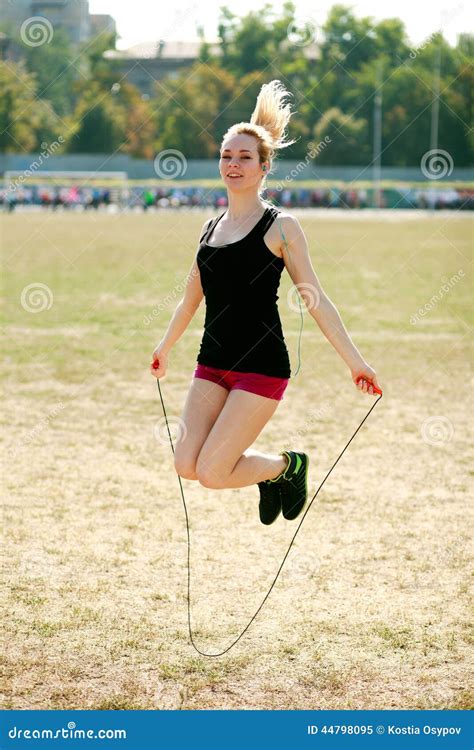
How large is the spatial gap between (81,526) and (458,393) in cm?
591

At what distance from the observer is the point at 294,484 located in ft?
17.2

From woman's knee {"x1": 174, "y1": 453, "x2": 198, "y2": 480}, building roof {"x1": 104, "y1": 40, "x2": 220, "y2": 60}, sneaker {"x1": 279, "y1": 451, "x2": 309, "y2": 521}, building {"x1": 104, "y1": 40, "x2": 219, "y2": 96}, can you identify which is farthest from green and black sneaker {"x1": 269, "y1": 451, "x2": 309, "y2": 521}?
building {"x1": 104, "y1": 40, "x2": 219, "y2": 96}

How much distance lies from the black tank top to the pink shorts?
3 cm

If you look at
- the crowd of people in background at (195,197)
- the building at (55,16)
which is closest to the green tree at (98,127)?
the crowd of people in background at (195,197)

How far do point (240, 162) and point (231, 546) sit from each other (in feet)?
8.19

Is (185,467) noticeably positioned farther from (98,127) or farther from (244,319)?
(98,127)

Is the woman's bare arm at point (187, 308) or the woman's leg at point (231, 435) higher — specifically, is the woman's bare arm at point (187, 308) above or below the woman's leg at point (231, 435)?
above

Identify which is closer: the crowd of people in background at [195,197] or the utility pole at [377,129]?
the crowd of people in background at [195,197]

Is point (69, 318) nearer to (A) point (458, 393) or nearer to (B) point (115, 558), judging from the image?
(A) point (458, 393)

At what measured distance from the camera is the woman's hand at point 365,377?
4.60 meters

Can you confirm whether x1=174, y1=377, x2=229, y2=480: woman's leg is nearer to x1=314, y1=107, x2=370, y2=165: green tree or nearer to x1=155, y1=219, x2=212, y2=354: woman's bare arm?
x1=155, y1=219, x2=212, y2=354: woman's bare arm

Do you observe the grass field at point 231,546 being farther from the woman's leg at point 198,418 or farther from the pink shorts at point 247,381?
the pink shorts at point 247,381

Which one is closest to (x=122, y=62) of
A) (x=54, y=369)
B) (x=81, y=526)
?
(x=54, y=369)

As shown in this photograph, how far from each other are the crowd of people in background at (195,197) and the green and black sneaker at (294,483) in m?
51.7
